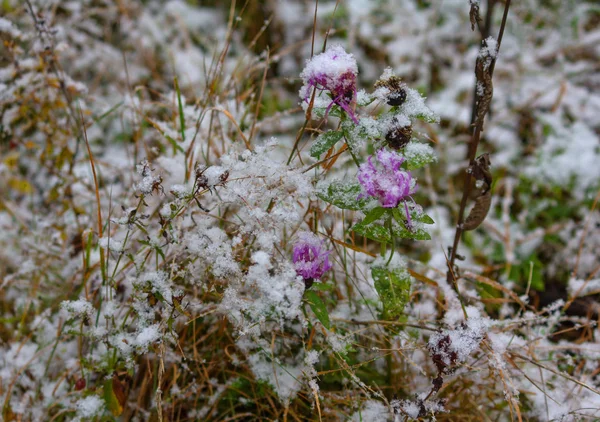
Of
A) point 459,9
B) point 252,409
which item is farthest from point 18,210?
point 459,9

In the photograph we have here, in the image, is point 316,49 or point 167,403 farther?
point 316,49

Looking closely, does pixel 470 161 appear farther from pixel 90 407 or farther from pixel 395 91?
pixel 90 407

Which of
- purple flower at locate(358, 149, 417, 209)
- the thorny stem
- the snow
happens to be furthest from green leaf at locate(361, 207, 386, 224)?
the snow

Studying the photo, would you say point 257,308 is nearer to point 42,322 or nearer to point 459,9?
point 42,322

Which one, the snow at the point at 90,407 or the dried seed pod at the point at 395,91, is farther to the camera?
the snow at the point at 90,407

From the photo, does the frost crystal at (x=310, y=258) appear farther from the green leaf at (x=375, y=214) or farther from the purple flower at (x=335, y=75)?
the purple flower at (x=335, y=75)

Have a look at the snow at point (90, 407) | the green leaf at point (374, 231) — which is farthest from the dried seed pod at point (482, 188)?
the snow at point (90, 407)

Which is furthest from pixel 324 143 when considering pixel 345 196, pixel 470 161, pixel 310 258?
pixel 470 161
